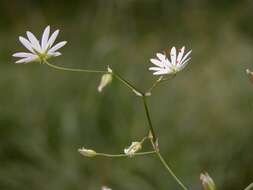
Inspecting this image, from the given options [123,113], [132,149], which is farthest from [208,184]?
[123,113]

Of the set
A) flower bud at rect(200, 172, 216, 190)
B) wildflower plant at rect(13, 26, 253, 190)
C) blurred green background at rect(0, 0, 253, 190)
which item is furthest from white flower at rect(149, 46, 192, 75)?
blurred green background at rect(0, 0, 253, 190)

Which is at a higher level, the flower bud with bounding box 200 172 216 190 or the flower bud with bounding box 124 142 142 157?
the flower bud with bounding box 124 142 142 157

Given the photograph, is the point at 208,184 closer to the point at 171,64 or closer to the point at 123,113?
the point at 171,64

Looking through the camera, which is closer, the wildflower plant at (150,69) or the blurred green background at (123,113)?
the wildflower plant at (150,69)

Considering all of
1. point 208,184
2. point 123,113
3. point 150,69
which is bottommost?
point 208,184

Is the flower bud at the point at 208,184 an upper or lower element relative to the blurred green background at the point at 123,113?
lower

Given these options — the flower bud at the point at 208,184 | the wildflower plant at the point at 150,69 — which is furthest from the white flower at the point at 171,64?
the flower bud at the point at 208,184

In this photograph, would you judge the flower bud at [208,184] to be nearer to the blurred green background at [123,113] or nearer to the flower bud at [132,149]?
the flower bud at [132,149]

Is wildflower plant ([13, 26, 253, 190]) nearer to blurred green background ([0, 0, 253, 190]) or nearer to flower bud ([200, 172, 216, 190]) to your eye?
flower bud ([200, 172, 216, 190])
